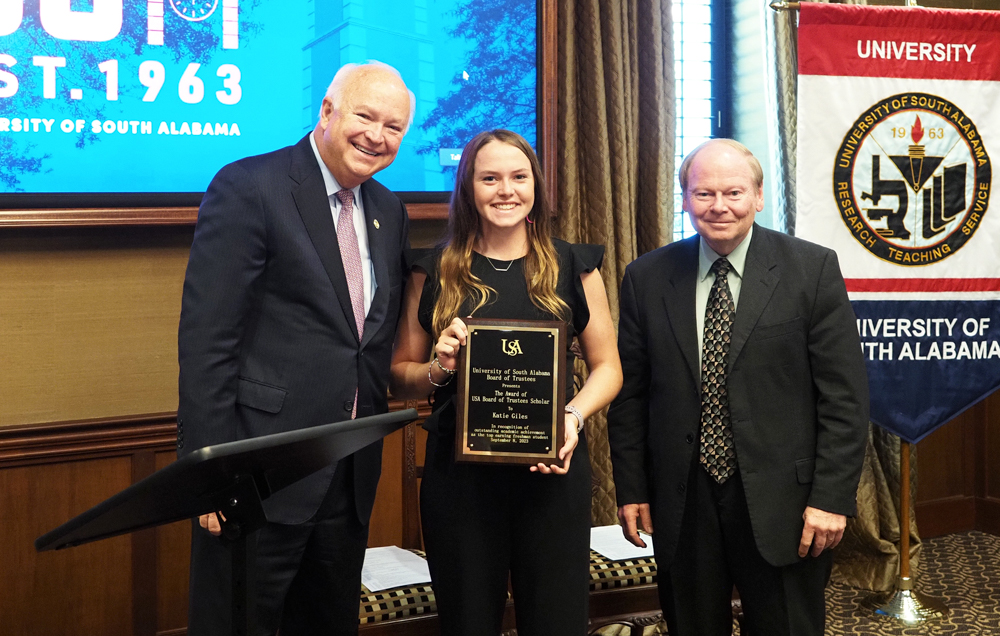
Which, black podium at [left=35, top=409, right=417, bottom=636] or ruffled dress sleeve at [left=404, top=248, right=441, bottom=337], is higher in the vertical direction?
ruffled dress sleeve at [left=404, top=248, right=441, bottom=337]

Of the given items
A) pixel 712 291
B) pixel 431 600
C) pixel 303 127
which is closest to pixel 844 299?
pixel 712 291

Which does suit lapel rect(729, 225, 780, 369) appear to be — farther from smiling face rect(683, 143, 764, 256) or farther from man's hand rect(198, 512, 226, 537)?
man's hand rect(198, 512, 226, 537)

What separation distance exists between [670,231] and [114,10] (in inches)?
85.2

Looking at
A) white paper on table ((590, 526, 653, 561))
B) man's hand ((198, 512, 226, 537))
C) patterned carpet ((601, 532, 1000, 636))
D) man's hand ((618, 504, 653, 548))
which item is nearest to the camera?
man's hand ((198, 512, 226, 537))

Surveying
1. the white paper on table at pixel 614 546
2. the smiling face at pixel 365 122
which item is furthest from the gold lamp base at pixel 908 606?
the smiling face at pixel 365 122

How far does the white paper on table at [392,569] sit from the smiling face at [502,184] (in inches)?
45.3

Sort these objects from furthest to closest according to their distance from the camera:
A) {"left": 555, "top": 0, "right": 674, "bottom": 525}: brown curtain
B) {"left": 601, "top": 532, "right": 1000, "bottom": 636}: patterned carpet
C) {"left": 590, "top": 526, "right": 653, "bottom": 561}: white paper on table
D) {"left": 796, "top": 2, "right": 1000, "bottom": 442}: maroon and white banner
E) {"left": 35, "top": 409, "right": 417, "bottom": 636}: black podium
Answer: {"left": 555, "top": 0, "right": 674, "bottom": 525}: brown curtain < {"left": 601, "top": 532, "right": 1000, "bottom": 636}: patterned carpet < {"left": 796, "top": 2, "right": 1000, "bottom": 442}: maroon and white banner < {"left": 590, "top": 526, "right": 653, "bottom": 561}: white paper on table < {"left": 35, "top": 409, "right": 417, "bottom": 636}: black podium

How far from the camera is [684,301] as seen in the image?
214cm

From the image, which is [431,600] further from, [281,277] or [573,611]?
[281,277]

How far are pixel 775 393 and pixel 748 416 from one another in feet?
0.28

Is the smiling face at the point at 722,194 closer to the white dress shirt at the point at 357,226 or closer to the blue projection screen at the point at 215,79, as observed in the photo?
the white dress shirt at the point at 357,226

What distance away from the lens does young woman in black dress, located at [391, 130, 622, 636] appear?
6.42ft

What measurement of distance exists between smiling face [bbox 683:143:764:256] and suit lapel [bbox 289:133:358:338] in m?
0.83

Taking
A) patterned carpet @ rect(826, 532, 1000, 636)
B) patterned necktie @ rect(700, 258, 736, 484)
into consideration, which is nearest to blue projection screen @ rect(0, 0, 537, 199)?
patterned necktie @ rect(700, 258, 736, 484)
